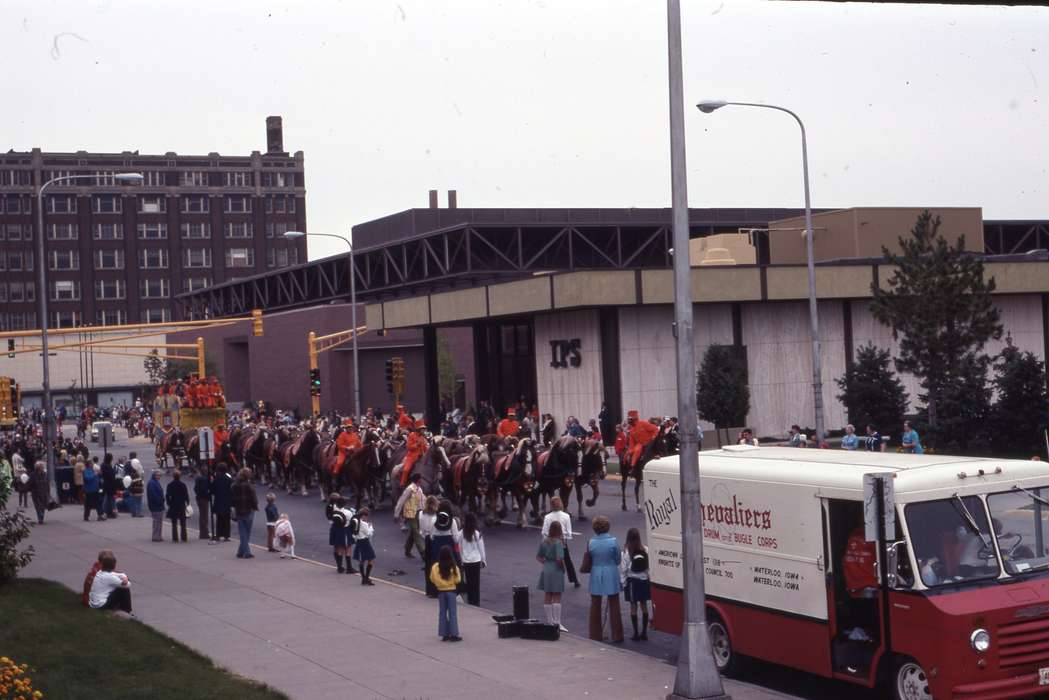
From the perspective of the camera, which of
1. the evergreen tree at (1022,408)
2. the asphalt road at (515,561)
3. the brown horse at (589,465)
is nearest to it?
the asphalt road at (515,561)

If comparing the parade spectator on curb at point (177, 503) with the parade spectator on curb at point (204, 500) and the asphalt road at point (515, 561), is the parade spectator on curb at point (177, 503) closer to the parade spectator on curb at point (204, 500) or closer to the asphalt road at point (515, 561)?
the parade spectator on curb at point (204, 500)

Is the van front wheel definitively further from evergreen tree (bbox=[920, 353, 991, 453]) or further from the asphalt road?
evergreen tree (bbox=[920, 353, 991, 453])

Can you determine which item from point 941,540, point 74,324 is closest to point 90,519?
point 941,540

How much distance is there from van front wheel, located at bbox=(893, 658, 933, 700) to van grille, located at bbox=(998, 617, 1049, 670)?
0.67 m

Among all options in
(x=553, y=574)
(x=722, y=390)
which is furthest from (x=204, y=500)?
(x=722, y=390)

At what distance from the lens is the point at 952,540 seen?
12125 millimetres

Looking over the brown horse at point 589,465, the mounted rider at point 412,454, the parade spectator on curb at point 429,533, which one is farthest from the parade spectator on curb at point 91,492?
the parade spectator on curb at point 429,533

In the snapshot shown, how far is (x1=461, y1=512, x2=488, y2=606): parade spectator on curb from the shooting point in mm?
18812

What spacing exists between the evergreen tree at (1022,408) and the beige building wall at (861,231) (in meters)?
17.8

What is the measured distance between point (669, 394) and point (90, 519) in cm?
2100

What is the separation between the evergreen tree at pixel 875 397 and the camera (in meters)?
39.5

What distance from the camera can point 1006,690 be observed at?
11.4m

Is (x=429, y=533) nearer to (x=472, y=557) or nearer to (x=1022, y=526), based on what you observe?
(x=472, y=557)

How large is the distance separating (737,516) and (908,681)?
2795mm
